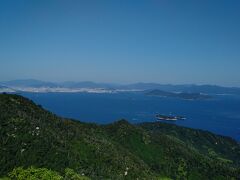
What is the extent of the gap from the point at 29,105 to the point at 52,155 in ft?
108

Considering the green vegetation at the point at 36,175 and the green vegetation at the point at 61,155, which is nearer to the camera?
the green vegetation at the point at 36,175

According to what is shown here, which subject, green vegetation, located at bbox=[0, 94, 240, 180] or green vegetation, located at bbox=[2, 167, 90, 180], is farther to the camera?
green vegetation, located at bbox=[0, 94, 240, 180]

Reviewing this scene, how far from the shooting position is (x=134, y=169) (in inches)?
3676

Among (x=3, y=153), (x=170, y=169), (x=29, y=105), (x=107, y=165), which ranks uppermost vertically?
(x=29, y=105)

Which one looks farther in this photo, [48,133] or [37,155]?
[48,133]

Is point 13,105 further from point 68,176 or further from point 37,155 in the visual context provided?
point 68,176

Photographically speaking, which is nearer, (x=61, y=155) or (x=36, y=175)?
(x=36, y=175)

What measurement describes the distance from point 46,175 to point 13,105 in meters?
35.3

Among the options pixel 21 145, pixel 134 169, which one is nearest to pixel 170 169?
pixel 134 169

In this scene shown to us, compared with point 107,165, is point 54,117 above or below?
above

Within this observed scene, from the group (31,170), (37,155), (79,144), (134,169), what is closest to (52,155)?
(37,155)

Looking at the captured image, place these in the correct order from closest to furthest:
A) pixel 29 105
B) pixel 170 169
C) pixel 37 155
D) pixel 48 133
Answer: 1. pixel 37 155
2. pixel 48 133
3. pixel 29 105
4. pixel 170 169

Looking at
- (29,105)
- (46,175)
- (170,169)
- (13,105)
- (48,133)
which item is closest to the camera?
(46,175)

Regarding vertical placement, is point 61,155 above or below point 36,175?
above
